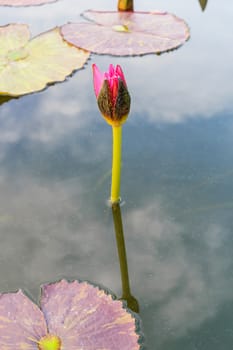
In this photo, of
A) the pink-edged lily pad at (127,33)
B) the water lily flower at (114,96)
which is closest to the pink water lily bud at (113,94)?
the water lily flower at (114,96)

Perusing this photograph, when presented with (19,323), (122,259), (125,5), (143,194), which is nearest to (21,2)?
(125,5)

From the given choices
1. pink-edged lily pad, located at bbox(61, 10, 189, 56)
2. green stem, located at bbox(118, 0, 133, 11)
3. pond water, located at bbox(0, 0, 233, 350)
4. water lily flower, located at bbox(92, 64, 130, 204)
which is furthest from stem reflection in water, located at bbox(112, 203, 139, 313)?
green stem, located at bbox(118, 0, 133, 11)

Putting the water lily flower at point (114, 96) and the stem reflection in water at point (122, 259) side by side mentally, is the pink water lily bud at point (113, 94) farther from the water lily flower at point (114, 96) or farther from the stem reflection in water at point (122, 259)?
the stem reflection in water at point (122, 259)

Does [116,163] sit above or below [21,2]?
below

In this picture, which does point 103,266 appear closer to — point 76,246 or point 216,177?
point 76,246

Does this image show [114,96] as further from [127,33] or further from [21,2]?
[21,2]

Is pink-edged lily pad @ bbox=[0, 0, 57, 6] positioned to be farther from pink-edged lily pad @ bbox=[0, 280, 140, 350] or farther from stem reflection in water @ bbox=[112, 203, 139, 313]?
pink-edged lily pad @ bbox=[0, 280, 140, 350]

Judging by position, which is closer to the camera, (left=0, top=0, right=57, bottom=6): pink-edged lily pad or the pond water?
the pond water
